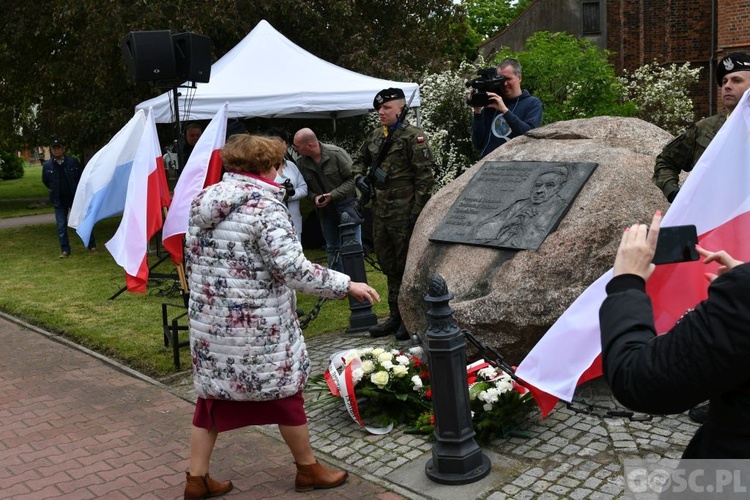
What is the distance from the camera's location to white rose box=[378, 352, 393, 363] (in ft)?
17.5

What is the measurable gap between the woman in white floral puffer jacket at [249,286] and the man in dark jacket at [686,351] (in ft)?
6.89

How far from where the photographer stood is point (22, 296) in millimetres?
10516

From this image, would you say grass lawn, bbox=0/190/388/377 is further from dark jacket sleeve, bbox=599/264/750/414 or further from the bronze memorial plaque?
dark jacket sleeve, bbox=599/264/750/414

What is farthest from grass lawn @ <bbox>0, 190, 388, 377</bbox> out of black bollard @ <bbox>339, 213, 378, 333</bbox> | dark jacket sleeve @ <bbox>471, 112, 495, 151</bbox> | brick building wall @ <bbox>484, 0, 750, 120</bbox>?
brick building wall @ <bbox>484, 0, 750, 120</bbox>

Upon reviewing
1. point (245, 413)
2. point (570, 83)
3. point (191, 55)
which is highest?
point (191, 55)

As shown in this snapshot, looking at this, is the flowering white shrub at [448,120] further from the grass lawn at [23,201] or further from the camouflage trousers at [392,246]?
the grass lawn at [23,201]

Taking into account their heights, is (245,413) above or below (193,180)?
below

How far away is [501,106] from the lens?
683cm

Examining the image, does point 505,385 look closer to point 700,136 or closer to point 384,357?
point 384,357

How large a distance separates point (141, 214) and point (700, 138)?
4427mm

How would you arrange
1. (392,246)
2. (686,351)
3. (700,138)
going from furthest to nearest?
(392,246) < (700,138) < (686,351)

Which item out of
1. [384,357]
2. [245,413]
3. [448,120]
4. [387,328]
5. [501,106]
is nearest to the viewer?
[245,413]

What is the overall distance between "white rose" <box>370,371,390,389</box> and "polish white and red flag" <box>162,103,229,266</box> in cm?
219

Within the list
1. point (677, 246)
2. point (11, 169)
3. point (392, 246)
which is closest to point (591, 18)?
point (392, 246)
